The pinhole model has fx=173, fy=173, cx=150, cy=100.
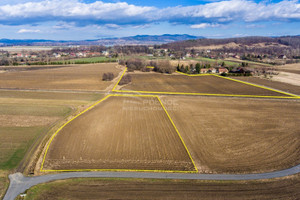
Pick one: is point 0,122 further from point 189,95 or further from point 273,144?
point 273,144

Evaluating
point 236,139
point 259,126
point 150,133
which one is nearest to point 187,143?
point 150,133

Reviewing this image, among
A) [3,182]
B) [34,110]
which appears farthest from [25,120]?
[3,182]

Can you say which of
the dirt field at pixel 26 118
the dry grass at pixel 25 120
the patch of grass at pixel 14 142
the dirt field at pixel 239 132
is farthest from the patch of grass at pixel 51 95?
the dirt field at pixel 239 132

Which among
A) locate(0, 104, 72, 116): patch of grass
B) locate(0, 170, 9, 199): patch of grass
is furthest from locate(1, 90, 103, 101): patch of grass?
locate(0, 170, 9, 199): patch of grass

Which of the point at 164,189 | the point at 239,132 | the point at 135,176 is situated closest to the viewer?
the point at 164,189

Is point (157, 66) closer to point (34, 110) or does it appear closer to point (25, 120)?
point (34, 110)

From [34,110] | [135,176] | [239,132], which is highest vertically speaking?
[34,110]

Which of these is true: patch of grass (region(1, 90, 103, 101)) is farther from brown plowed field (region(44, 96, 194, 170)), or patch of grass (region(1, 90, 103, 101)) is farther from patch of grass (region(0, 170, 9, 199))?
patch of grass (region(0, 170, 9, 199))
